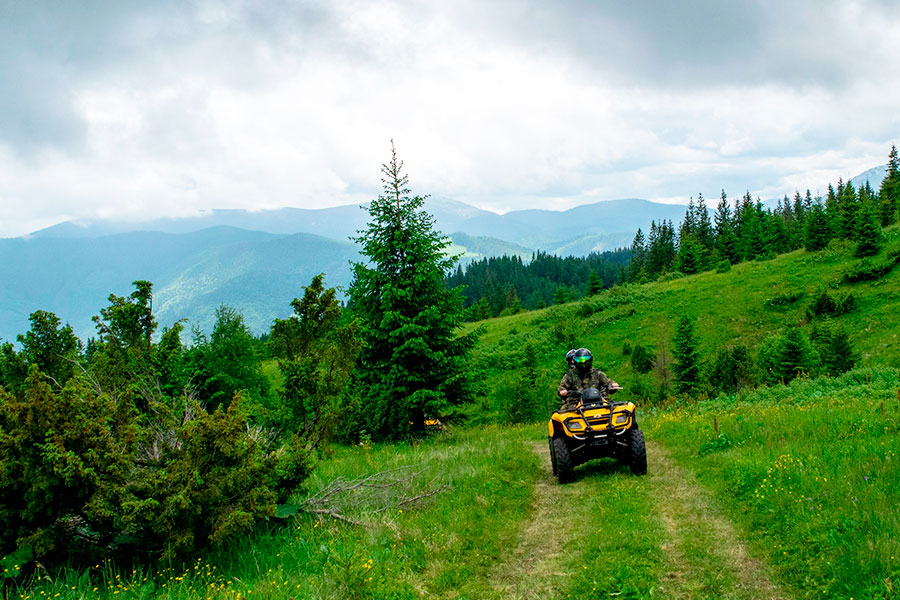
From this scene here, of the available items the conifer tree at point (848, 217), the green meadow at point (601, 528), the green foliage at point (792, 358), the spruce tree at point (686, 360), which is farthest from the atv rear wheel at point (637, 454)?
the conifer tree at point (848, 217)

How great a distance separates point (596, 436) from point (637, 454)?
31.1 inches

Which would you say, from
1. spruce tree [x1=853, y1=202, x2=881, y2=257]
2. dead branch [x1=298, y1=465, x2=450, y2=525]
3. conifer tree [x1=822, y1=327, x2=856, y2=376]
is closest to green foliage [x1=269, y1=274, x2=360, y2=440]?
dead branch [x1=298, y1=465, x2=450, y2=525]

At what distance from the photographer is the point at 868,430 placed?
875cm

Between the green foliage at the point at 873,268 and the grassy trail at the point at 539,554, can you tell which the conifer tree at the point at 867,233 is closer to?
the green foliage at the point at 873,268

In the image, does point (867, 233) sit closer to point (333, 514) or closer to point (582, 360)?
point (582, 360)

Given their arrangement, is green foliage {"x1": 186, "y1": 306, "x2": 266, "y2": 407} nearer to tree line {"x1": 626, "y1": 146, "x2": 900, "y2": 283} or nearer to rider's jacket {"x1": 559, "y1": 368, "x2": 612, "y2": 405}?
rider's jacket {"x1": 559, "y1": 368, "x2": 612, "y2": 405}

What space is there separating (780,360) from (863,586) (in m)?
27.8

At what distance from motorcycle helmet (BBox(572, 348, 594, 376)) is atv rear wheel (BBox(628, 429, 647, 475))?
1.84 m

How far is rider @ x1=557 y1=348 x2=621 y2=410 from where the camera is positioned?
420 inches

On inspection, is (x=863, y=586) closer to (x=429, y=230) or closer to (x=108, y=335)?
(x=108, y=335)

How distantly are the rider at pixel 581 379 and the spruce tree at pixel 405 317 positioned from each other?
513 cm

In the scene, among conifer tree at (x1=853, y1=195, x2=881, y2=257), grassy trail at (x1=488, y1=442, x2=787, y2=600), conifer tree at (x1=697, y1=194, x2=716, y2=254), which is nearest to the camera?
grassy trail at (x1=488, y1=442, x2=787, y2=600)

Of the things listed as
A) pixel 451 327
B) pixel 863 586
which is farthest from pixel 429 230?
pixel 863 586

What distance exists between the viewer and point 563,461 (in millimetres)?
9242
